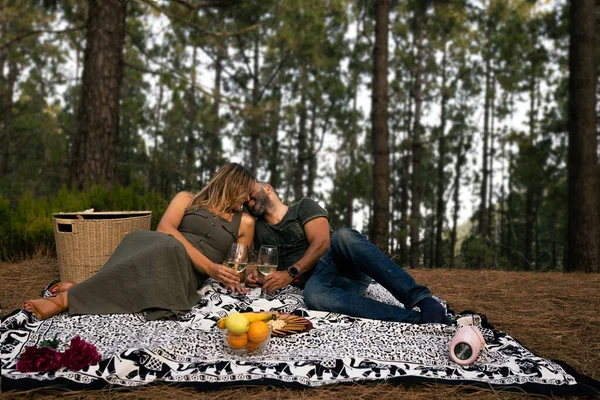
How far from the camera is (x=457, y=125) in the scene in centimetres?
2022

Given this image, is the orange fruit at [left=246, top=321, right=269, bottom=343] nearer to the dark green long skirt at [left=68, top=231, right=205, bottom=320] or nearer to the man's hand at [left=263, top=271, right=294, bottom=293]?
the dark green long skirt at [left=68, top=231, right=205, bottom=320]

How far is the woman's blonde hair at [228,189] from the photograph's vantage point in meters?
3.39

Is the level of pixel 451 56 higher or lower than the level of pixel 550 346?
higher

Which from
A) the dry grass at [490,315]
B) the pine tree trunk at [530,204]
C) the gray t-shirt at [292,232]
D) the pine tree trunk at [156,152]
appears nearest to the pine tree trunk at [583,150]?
the dry grass at [490,315]

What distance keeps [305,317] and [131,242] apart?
1.17 m

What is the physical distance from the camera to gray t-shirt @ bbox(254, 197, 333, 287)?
3.38 meters

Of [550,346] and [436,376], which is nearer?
[436,376]

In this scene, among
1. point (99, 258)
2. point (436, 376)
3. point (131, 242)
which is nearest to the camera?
point (436, 376)

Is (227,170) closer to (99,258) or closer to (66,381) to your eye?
(99,258)

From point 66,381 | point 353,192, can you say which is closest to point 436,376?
point 66,381

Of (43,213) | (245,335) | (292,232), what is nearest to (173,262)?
(292,232)

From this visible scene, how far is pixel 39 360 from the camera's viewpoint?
1.97 meters

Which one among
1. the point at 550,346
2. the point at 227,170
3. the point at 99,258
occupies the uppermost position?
the point at 227,170

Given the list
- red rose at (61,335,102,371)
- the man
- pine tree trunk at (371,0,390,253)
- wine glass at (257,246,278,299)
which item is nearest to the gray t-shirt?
the man
